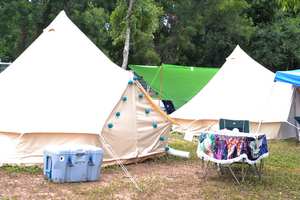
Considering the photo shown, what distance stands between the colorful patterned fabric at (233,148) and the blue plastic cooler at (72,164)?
1694 millimetres

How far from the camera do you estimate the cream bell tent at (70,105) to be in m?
8.60

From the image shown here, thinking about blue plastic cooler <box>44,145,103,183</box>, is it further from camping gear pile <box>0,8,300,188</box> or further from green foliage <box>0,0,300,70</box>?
green foliage <box>0,0,300,70</box>

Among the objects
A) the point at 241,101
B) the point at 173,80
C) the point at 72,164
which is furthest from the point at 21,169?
the point at 173,80

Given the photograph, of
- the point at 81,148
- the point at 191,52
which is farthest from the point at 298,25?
Result: the point at 81,148

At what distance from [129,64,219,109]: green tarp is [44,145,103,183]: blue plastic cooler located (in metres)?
10.1

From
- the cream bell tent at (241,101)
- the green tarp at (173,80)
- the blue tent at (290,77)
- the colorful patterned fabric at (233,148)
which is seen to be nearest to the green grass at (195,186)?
the colorful patterned fabric at (233,148)

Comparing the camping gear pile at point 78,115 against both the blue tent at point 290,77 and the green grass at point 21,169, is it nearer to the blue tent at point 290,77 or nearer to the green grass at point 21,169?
the blue tent at point 290,77

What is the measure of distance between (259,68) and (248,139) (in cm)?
729

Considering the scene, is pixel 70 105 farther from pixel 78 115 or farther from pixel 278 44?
pixel 278 44

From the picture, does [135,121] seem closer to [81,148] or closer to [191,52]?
[81,148]

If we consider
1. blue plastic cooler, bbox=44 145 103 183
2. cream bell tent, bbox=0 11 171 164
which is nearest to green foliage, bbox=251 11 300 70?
cream bell tent, bbox=0 11 171 164

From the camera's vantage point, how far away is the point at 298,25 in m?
35.3

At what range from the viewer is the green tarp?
17.8 metres

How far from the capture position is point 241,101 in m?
14.0
